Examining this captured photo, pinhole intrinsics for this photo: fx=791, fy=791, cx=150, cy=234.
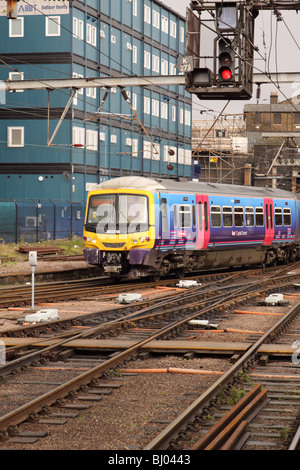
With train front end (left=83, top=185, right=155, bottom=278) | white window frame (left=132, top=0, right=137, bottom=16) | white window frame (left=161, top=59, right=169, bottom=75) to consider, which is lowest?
train front end (left=83, top=185, right=155, bottom=278)

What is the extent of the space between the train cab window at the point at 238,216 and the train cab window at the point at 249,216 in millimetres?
436

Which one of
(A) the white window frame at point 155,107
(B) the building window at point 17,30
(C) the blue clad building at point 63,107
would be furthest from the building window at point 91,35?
(A) the white window frame at point 155,107

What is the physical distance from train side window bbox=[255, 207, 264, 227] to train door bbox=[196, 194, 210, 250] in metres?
4.54

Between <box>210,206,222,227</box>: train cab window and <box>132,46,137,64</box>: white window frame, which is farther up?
<box>132,46,137,64</box>: white window frame

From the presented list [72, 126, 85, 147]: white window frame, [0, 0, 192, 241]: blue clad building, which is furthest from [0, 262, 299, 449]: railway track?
[72, 126, 85, 147]: white window frame

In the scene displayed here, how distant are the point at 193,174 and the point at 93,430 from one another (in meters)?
63.2

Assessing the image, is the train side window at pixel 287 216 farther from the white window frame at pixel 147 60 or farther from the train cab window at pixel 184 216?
the white window frame at pixel 147 60

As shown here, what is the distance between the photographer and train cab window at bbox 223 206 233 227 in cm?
2770

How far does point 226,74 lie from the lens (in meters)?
15.6

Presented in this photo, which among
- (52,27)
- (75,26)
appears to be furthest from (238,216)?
(52,27)

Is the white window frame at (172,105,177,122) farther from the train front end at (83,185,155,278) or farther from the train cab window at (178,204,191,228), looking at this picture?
the train front end at (83,185,155,278)

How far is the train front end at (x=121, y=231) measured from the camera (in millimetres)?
22500

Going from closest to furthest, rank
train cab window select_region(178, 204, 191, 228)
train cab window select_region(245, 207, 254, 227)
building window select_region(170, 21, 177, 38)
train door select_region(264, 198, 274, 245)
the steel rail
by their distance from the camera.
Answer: the steel rail, train cab window select_region(178, 204, 191, 228), train cab window select_region(245, 207, 254, 227), train door select_region(264, 198, 274, 245), building window select_region(170, 21, 177, 38)

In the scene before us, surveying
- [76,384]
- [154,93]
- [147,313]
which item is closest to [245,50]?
[147,313]
